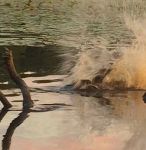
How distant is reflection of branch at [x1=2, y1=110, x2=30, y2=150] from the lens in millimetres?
13009

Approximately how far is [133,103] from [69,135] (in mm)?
3745

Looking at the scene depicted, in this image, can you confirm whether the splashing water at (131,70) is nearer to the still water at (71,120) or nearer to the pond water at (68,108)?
the pond water at (68,108)

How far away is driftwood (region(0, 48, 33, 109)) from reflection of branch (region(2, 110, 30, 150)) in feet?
1.57

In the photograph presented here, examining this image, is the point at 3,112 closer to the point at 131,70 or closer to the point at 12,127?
the point at 12,127

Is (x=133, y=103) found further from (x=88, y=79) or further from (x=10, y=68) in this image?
(x=10, y=68)

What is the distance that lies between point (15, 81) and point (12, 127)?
1.61 m

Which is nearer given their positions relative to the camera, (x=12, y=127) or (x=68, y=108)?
(x=12, y=127)

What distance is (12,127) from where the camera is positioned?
47.4 ft

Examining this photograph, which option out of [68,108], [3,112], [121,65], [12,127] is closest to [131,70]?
[121,65]

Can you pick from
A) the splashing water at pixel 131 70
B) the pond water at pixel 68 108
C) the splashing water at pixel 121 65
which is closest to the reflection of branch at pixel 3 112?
the pond water at pixel 68 108

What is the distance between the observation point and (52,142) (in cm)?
1338

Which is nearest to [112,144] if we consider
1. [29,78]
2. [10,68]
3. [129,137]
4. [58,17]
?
[129,137]

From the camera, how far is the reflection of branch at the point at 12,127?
13.0m

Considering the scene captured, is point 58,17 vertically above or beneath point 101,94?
beneath
